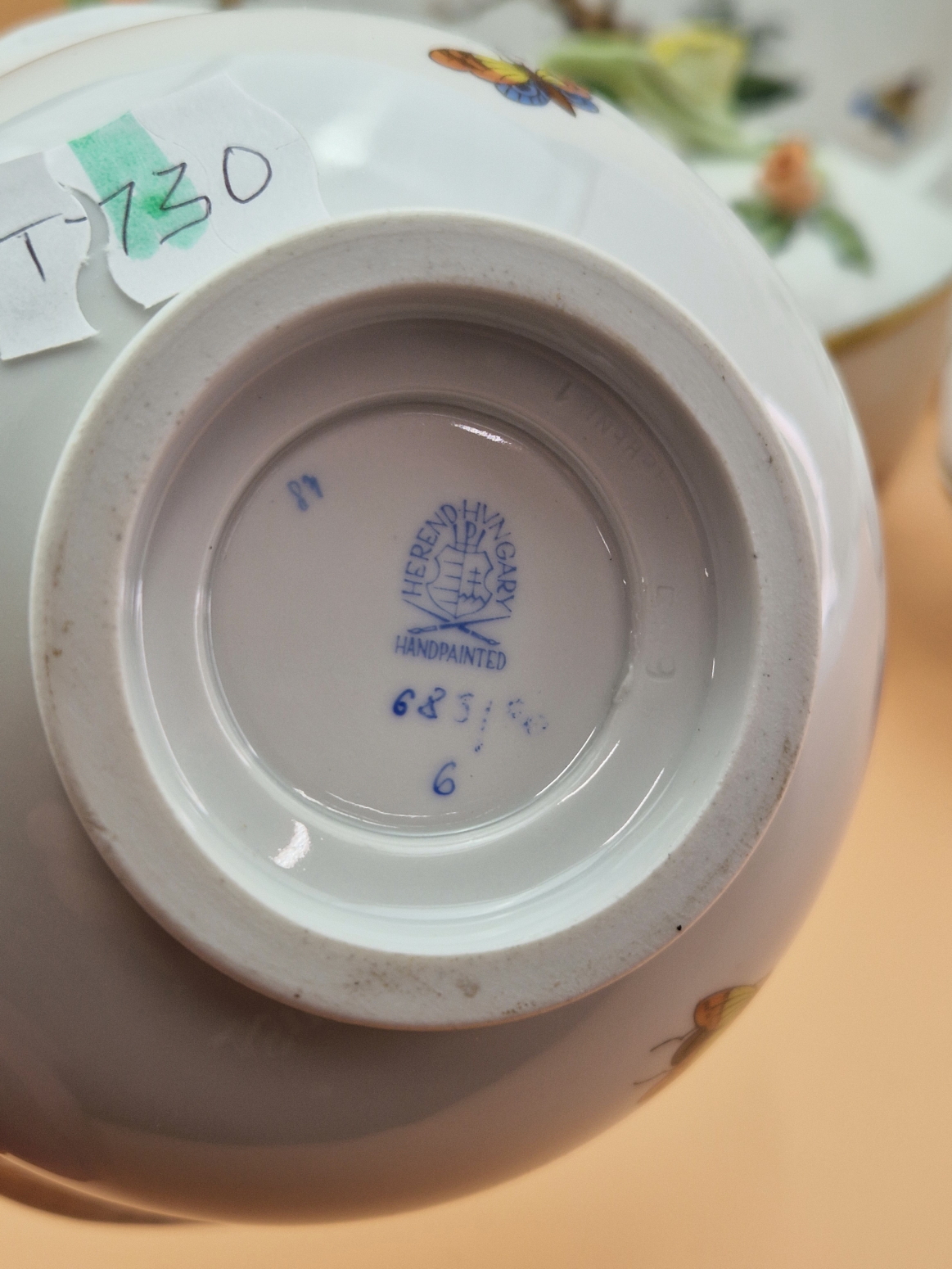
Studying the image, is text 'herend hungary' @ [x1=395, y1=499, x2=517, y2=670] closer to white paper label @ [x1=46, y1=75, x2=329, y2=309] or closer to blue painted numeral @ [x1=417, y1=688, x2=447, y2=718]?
blue painted numeral @ [x1=417, y1=688, x2=447, y2=718]

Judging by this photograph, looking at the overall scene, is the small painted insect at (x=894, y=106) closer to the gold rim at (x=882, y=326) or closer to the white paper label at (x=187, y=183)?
the gold rim at (x=882, y=326)

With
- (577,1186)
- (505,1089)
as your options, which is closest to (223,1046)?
(505,1089)

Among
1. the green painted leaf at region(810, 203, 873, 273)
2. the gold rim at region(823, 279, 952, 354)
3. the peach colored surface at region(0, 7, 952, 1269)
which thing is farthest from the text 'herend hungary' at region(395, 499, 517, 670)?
the green painted leaf at region(810, 203, 873, 273)

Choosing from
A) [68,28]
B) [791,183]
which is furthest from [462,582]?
[791,183]

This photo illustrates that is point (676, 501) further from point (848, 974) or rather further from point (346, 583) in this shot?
point (848, 974)

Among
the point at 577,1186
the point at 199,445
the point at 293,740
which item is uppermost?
the point at 199,445

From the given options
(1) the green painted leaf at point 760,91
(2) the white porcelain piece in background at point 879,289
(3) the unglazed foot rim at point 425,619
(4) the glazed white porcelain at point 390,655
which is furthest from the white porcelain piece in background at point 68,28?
(1) the green painted leaf at point 760,91
